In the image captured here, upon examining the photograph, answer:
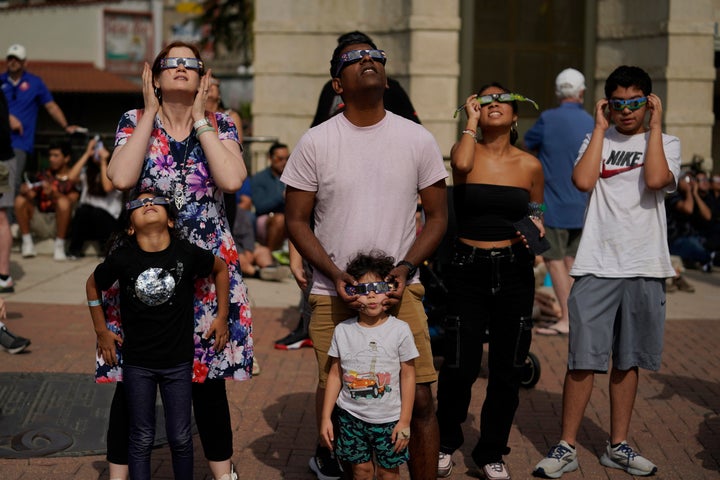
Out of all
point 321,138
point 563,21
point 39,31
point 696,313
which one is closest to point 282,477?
point 321,138

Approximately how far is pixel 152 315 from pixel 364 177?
1.07 metres

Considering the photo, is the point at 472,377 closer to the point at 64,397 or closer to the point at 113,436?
the point at 113,436

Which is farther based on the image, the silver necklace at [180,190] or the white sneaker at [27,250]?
the white sneaker at [27,250]

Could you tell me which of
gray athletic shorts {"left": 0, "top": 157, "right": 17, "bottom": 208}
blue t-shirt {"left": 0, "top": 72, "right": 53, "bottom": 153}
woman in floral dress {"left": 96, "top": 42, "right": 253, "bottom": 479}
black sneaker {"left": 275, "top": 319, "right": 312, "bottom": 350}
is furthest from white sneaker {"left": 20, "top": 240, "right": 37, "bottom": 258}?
woman in floral dress {"left": 96, "top": 42, "right": 253, "bottom": 479}

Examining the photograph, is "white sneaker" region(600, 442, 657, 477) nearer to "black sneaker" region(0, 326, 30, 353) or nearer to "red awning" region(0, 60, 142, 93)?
"black sneaker" region(0, 326, 30, 353)

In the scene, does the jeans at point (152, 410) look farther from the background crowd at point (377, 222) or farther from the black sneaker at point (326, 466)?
the black sneaker at point (326, 466)

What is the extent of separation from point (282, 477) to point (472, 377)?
1.07 metres

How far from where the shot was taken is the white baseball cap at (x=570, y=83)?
28.9 feet

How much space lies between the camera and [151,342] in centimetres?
454

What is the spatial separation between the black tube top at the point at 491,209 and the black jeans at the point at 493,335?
0.09m

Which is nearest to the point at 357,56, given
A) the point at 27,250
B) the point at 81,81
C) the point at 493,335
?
the point at 493,335

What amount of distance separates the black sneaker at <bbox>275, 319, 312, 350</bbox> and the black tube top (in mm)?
2920

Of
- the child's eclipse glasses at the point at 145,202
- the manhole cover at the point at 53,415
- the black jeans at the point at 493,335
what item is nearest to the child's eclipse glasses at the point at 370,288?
the child's eclipse glasses at the point at 145,202

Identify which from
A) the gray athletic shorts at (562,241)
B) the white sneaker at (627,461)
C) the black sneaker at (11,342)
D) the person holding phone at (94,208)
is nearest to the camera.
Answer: the white sneaker at (627,461)
